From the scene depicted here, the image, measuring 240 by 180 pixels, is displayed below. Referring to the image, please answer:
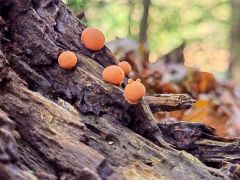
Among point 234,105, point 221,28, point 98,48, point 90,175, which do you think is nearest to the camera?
point 90,175

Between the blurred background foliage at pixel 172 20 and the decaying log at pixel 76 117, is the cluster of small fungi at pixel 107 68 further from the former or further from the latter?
the blurred background foliage at pixel 172 20

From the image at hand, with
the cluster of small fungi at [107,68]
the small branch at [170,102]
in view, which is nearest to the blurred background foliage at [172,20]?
the small branch at [170,102]

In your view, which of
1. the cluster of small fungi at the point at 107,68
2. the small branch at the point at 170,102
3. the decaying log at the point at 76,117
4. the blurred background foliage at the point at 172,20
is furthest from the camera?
the blurred background foliage at the point at 172,20

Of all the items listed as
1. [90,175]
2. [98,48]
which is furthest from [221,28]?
[90,175]

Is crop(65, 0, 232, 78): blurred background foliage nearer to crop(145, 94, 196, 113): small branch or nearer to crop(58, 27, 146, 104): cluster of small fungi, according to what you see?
crop(145, 94, 196, 113): small branch

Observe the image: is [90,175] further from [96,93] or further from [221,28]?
[221,28]

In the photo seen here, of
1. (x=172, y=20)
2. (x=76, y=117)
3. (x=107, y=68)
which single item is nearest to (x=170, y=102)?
(x=107, y=68)

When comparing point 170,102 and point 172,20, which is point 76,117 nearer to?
point 170,102
